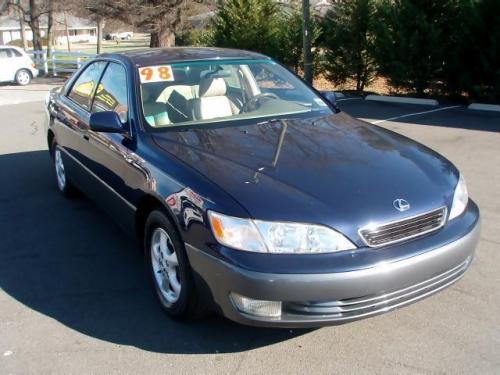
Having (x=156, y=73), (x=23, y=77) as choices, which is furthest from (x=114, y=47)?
(x=156, y=73)

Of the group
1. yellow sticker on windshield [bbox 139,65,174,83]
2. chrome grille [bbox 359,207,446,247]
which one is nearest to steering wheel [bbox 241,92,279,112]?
yellow sticker on windshield [bbox 139,65,174,83]

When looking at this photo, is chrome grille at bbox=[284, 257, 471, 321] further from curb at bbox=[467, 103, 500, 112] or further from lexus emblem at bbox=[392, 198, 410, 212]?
curb at bbox=[467, 103, 500, 112]

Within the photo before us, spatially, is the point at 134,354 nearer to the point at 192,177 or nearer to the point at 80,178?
the point at 192,177

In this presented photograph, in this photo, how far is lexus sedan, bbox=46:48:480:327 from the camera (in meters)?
2.79

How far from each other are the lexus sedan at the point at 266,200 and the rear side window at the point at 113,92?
2cm

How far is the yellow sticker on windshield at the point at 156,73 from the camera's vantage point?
14.0ft

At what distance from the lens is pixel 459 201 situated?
332cm

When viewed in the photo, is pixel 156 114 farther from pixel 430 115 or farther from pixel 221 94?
pixel 430 115

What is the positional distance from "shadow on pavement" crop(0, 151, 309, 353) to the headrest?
1403mm

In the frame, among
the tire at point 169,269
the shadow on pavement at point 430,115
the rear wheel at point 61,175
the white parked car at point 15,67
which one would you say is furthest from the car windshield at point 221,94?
the white parked car at point 15,67

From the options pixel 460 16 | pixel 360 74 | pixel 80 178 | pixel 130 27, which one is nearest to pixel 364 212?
pixel 80 178

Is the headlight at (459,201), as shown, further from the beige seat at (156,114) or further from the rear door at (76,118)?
the rear door at (76,118)

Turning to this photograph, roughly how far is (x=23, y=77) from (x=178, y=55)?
59.0 ft

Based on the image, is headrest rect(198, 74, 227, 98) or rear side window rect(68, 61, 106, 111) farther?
rear side window rect(68, 61, 106, 111)
